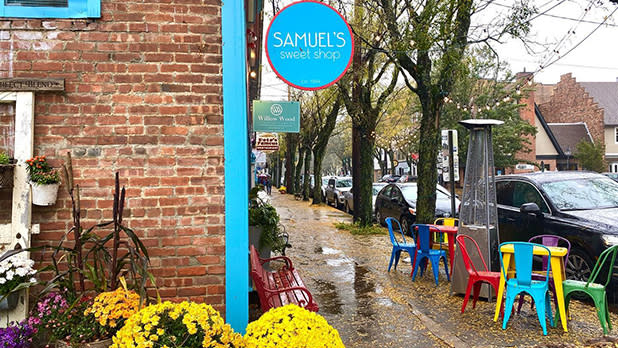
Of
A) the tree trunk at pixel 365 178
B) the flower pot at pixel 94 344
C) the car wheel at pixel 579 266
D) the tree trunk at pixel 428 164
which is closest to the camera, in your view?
the flower pot at pixel 94 344

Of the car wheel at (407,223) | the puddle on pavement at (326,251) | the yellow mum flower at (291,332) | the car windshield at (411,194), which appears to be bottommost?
the puddle on pavement at (326,251)

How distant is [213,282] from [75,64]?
80.7 inches

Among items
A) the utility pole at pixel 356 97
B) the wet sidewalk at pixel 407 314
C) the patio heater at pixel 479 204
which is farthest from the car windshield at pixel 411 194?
the patio heater at pixel 479 204

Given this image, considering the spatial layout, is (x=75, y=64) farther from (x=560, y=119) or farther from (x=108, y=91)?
(x=560, y=119)

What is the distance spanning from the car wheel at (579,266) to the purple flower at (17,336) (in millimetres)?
6394

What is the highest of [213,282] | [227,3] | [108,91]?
[227,3]

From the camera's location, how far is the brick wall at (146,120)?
11.8ft

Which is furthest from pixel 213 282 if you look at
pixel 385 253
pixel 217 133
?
pixel 385 253

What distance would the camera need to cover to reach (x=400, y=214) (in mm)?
12547

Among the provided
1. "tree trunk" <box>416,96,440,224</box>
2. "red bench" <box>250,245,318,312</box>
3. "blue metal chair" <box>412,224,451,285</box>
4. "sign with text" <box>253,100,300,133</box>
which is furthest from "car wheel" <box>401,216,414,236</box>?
"red bench" <box>250,245,318,312</box>

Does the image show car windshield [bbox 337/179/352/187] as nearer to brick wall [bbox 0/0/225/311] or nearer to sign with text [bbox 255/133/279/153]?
sign with text [bbox 255/133/279/153]

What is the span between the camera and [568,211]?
687cm

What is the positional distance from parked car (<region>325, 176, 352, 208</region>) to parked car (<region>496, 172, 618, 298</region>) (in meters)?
13.6

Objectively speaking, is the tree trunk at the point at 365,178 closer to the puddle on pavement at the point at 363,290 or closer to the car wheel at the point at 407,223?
the car wheel at the point at 407,223
